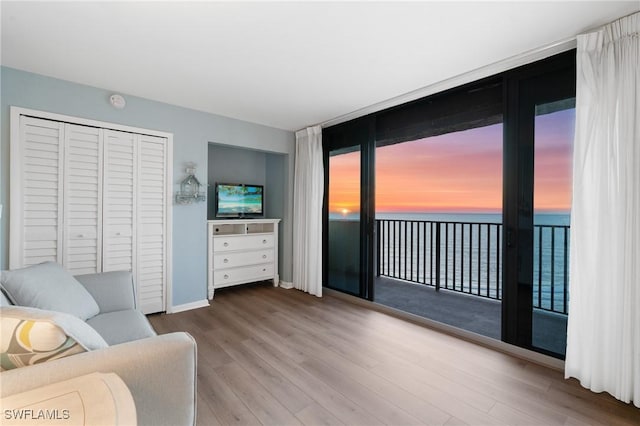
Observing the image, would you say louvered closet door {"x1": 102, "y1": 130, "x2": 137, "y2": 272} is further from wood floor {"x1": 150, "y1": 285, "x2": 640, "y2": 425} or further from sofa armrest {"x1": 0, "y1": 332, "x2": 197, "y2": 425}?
sofa armrest {"x1": 0, "y1": 332, "x2": 197, "y2": 425}

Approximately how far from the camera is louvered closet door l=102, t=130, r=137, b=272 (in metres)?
2.79

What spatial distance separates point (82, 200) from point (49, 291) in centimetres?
142

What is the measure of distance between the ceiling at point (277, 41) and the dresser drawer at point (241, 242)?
1.85 m

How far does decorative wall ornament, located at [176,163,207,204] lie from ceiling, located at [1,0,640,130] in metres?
0.90

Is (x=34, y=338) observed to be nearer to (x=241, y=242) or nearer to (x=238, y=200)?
(x=241, y=242)

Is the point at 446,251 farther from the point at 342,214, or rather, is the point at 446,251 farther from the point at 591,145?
the point at 591,145

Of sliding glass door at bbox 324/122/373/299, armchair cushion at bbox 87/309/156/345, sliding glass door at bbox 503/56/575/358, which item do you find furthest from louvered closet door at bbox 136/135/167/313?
sliding glass door at bbox 503/56/575/358

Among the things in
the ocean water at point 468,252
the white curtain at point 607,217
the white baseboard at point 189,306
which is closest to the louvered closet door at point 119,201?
the white baseboard at point 189,306

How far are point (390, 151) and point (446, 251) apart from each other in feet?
5.84

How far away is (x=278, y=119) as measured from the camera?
3701 millimetres

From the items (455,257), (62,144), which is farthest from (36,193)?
(455,257)

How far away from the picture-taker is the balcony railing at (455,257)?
245 cm

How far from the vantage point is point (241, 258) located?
3936 millimetres

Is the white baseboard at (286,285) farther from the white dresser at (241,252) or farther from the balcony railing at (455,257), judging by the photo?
the balcony railing at (455,257)
